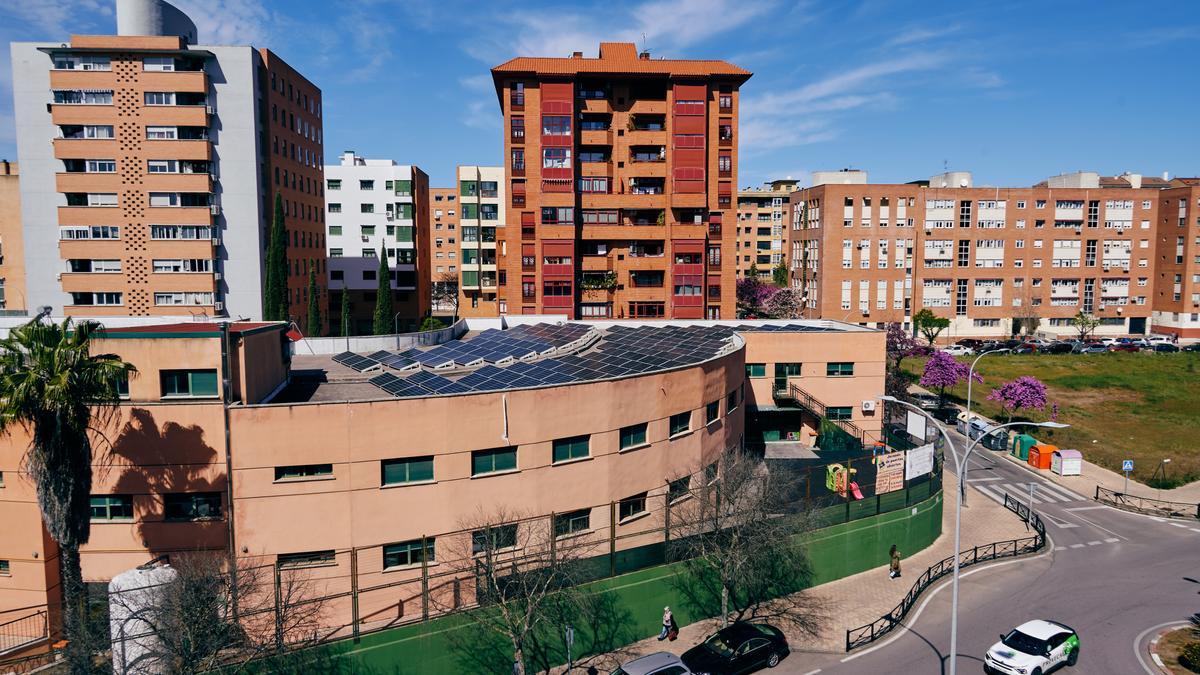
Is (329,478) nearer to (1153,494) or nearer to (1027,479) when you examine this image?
(1027,479)

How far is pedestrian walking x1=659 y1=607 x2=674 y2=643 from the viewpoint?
2788cm

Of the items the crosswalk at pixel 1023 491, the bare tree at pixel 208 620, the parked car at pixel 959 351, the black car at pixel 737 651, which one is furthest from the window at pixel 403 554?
the parked car at pixel 959 351

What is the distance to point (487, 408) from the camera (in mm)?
25984

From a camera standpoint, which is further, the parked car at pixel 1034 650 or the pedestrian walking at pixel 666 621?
the pedestrian walking at pixel 666 621

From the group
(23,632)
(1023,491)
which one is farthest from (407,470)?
(1023,491)

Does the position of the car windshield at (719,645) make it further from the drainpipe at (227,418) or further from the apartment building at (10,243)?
the apartment building at (10,243)

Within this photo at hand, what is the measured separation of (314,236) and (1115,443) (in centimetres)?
7744

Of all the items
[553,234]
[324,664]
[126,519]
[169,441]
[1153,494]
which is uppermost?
[553,234]

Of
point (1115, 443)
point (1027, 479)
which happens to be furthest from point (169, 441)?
point (1115, 443)

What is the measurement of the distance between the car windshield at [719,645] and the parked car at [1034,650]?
9.43 metres

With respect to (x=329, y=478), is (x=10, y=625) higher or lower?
lower

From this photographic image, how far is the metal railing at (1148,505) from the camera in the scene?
4475 centimetres

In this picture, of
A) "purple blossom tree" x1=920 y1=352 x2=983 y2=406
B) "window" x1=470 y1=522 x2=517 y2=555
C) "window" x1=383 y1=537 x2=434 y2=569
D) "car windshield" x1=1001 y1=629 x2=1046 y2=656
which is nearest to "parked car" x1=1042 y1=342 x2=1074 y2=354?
"purple blossom tree" x1=920 y1=352 x2=983 y2=406

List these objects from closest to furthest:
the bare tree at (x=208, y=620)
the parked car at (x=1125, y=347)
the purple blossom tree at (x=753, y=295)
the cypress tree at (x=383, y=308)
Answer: the bare tree at (x=208, y=620), the cypress tree at (x=383, y=308), the parked car at (x=1125, y=347), the purple blossom tree at (x=753, y=295)
